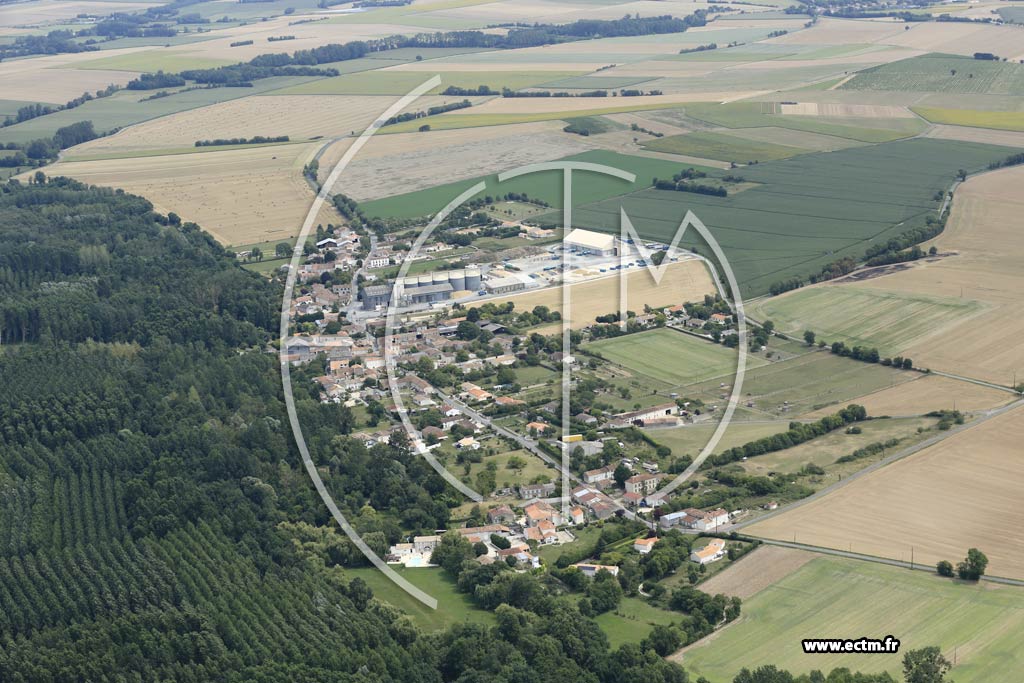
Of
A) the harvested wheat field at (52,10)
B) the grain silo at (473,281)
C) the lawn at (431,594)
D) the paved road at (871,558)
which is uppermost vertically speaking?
the harvested wheat field at (52,10)

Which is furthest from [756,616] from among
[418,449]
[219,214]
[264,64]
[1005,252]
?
[264,64]

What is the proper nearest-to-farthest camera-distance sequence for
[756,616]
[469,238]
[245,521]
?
[756,616]
[245,521]
[469,238]

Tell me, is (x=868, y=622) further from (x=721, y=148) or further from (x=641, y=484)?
(x=721, y=148)

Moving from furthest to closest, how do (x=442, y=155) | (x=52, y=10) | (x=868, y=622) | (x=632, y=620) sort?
(x=52, y=10) < (x=442, y=155) < (x=632, y=620) < (x=868, y=622)

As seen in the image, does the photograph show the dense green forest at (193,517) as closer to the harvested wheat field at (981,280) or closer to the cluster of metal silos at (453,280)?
the cluster of metal silos at (453,280)

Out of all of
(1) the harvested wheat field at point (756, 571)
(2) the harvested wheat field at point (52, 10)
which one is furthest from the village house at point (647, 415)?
(2) the harvested wheat field at point (52, 10)

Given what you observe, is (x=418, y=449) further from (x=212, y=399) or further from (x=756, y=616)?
(x=756, y=616)

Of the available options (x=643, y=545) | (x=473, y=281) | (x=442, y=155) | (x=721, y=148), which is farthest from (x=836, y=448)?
(x=442, y=155)
